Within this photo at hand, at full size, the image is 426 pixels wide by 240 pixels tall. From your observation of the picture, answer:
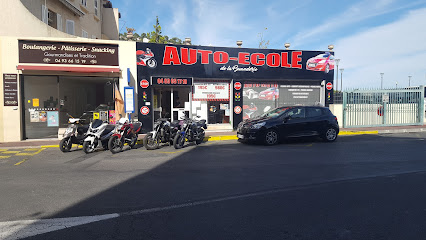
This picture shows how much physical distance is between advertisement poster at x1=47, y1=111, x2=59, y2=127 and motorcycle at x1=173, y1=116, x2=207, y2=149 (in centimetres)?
658

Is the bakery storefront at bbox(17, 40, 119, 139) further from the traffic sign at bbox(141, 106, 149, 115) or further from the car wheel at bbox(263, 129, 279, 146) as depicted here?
the car wheel at bbox(263, 129, 279, 146)

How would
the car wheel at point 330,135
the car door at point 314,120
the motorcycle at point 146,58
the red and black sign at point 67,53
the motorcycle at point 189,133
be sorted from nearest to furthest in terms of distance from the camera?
the motorcycle at point 189,133
the car door at point 314,120
the car wheel at point 330,135
the red and black sign at point 67,53
the motorcycle at point 146,58

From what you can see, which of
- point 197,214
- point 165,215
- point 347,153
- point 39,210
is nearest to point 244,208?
point 197,214

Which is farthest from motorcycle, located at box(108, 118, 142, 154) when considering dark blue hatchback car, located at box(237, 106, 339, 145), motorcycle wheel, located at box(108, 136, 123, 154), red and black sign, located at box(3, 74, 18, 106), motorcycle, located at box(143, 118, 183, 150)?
red and black sign, located at box(3, 74, 18, 106)

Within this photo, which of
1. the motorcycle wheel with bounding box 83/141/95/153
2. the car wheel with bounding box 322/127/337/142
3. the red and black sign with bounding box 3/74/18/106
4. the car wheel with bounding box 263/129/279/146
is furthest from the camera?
the red and black sign with bounding box 3/74/18/106

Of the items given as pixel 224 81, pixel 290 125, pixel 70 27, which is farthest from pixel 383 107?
pixel 70 27

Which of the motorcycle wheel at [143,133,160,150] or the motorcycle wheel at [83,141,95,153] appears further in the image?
the motorcycle wheel at [143,133,160,150]

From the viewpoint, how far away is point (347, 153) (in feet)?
27.7

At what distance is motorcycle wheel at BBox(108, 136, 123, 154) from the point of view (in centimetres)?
861

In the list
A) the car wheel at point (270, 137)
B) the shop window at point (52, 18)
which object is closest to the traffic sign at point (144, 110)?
the car wheel at point (270, 137)

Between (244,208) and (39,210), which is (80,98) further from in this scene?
(244,208)

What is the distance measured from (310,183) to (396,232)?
79.0 inches

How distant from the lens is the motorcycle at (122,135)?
8.70m

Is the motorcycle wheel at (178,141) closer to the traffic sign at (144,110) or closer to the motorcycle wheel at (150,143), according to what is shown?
the motorcycle wheel at (150,143)
